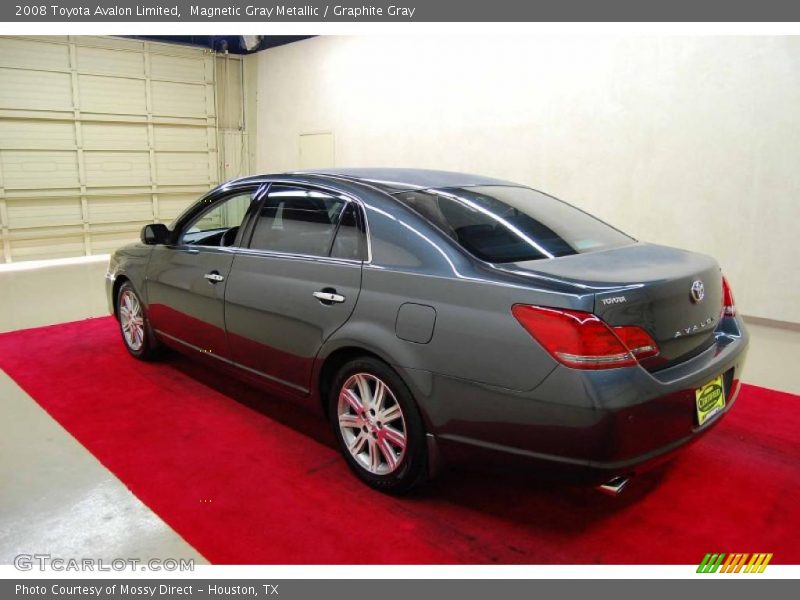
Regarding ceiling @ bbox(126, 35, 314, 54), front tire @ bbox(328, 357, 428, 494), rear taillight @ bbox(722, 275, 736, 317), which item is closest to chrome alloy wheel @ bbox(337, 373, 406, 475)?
front tire @ bbox(328, 357, 428, 494)

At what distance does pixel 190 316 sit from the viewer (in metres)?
3.47

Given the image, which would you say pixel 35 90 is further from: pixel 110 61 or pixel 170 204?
pixel 170 204

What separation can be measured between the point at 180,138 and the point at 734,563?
10.2 m

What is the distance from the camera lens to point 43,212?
9.01 meters

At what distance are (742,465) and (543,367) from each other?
149 cm

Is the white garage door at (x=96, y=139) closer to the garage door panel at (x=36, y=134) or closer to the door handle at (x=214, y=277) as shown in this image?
the garage door panel at (x=36, y=134)

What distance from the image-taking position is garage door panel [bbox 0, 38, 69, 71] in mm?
8422

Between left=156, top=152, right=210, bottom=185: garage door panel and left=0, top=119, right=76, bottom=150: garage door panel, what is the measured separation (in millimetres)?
1385

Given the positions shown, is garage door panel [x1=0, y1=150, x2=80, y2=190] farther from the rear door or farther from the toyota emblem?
the toyota emblem

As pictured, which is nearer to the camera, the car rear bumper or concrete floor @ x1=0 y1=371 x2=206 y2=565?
the car rear bumper

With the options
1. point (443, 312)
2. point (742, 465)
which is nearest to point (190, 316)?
point (443, 312)

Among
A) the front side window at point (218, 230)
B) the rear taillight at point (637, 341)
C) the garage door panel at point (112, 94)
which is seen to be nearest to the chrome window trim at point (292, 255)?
the front side window at point (218, 230)

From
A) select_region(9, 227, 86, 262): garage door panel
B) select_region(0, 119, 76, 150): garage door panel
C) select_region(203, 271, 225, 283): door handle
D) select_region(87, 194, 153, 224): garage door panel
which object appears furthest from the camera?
select_region(87, 194, 153, 224): garage door panel

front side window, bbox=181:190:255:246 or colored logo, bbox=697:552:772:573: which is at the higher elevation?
front side window, bbox=181:190:255:246
